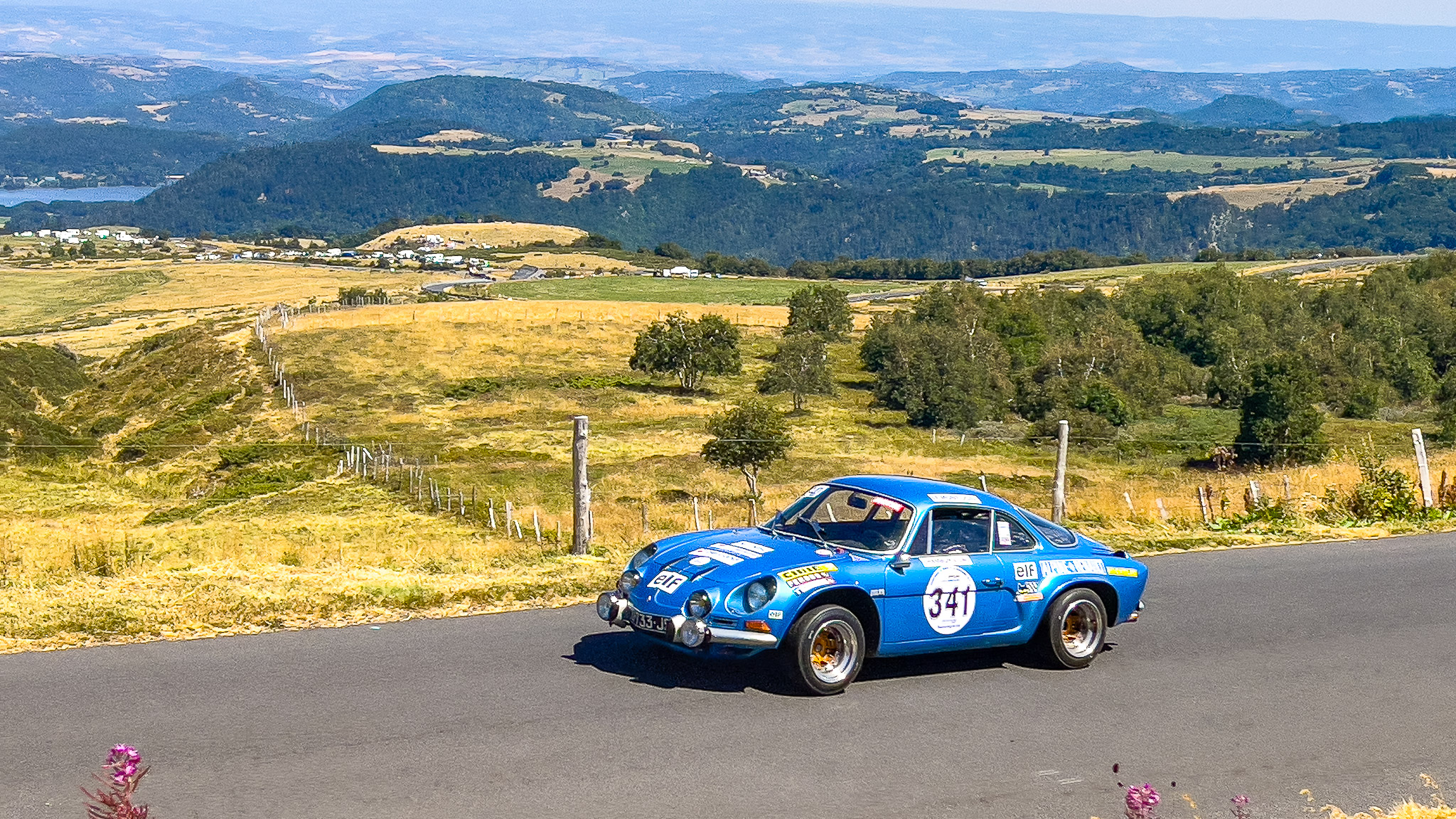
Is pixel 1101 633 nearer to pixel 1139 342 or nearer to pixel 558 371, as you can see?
pixel 558 371

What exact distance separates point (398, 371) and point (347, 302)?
4863 cm

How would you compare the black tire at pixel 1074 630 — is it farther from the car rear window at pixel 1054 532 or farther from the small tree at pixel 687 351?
the small tree at pixel 687 351

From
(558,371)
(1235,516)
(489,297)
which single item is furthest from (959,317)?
(1235,516)

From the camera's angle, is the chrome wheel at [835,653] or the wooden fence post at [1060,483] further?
the wooden fence post at [1060,483]

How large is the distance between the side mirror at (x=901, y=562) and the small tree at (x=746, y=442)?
110ft

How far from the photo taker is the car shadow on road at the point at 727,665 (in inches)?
425

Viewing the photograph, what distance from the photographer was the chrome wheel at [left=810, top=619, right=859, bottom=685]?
10570 millimetres

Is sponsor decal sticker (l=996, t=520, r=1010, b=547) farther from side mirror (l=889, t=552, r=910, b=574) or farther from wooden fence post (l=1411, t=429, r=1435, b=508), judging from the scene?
wooden fence post (l=1411, t=429, r=1435, b=508)

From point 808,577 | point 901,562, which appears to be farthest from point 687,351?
point 808,577

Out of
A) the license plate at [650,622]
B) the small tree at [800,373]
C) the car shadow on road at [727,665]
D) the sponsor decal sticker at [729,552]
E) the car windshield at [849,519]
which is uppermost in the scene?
the car windshield at [849,519]

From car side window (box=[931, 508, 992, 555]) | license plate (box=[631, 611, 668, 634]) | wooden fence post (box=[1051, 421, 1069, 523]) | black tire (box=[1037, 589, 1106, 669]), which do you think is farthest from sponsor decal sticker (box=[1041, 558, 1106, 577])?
wooden fence post (box=[1051, 421, 1069, 523])

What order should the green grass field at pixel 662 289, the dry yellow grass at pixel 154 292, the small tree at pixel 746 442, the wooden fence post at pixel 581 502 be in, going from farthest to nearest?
the green grass field at pixel 662 289
the dry yellow grass at pixel 154 292
the small tree at pixel 746 442
the wooden fence post at pixel 581 502

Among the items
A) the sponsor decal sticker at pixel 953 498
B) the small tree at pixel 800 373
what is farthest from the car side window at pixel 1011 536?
the small tree at pixel 800 373

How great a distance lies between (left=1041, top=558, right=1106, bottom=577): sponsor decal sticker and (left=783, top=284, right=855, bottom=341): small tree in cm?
8804
